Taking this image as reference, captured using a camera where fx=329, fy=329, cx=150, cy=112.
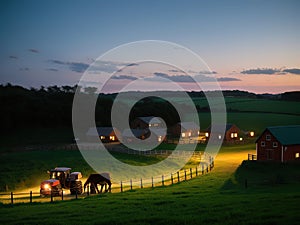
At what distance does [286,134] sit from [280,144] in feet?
10.1

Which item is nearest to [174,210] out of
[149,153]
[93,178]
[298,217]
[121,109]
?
[298,217]

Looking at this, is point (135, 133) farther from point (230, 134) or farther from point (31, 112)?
point (31, 112)

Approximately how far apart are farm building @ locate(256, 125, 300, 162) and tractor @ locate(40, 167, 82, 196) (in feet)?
79.5

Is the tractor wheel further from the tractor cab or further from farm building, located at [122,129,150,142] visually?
farm building, located at [122,129,150,142]

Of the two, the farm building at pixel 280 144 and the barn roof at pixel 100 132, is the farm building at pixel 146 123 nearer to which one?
the barn roof at pixel 100 132

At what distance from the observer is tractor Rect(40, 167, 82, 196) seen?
2577 centimetres

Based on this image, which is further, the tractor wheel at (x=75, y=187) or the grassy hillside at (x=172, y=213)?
the tractor wheel at (x=75, y=187)

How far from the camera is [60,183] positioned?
28.7m

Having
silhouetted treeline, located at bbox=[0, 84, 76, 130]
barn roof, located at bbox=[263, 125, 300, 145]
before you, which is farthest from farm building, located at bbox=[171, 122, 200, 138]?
barn roof, located at bbox=[263, 125, 300, 145]

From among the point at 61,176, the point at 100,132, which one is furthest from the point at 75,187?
the point at 100,132

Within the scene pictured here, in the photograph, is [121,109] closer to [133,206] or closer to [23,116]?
[23,116]

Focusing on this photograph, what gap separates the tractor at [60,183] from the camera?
84.5 feet

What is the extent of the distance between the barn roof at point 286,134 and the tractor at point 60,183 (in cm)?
2480

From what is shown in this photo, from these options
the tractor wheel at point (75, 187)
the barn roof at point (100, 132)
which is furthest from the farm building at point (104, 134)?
the tractor wheel at point (75, 187)
